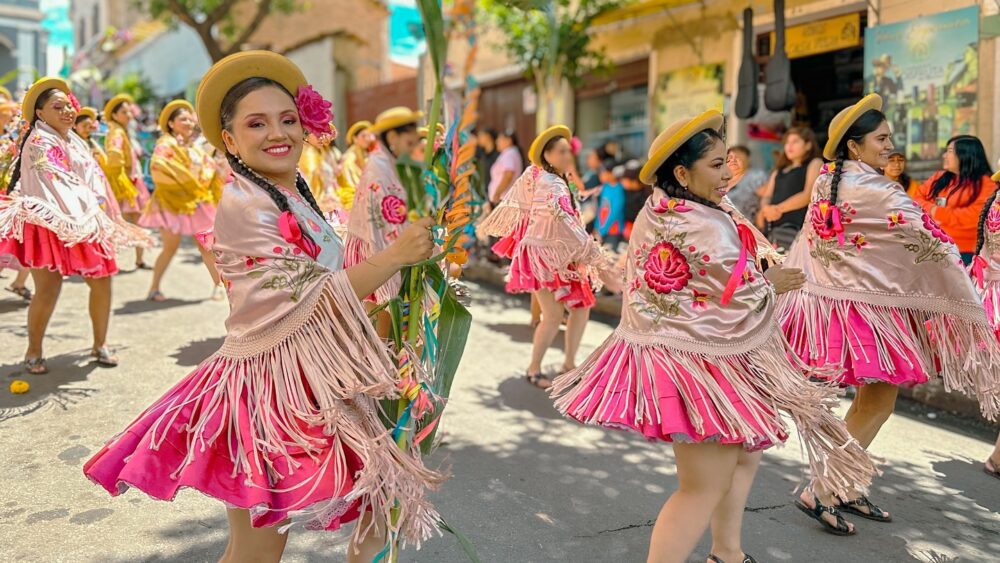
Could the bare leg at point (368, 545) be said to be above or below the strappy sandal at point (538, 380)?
above

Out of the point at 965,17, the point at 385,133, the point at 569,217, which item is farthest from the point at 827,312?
the point at 965,17

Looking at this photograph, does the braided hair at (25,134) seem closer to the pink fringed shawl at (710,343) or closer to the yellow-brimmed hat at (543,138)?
the yellow-brimmed hat at (543,138)

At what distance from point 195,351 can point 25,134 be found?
1.95 m

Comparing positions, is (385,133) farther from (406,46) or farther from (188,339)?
(406,46)

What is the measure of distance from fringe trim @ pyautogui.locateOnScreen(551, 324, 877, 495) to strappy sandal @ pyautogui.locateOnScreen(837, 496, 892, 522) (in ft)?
3.56

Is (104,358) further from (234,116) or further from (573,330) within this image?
(234,116)

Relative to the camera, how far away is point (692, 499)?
8.79 feet

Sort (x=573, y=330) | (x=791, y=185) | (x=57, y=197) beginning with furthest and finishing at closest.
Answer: (x=791, y=185) < (x=573, y=330) < (x=57, y=197)

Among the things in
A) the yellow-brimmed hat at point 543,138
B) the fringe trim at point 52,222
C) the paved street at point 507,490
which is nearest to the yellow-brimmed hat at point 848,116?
the paved street at point 507,490

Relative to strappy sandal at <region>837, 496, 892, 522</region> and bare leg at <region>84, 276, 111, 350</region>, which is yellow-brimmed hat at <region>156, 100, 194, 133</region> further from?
strappy sandal at <region>837, 496, 892, 522</region>

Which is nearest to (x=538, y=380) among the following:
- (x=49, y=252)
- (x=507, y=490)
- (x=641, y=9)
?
(x=507, y=490)

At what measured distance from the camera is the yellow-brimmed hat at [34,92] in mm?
5500

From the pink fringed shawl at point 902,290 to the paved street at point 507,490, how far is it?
2.50ft


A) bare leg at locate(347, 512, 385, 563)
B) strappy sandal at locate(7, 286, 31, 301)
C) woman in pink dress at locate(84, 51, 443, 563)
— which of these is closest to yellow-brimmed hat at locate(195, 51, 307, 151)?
woman in pink dress at locate(84, 51, 443, 563)
